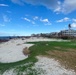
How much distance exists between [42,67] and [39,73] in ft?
6.38

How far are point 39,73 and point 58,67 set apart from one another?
8.98ft

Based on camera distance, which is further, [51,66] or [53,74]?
[51,66]

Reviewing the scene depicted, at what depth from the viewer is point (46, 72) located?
1465cm

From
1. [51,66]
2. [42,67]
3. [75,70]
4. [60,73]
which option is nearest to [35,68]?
[42,67]

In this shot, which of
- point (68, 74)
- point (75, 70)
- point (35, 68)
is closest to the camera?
point (68, 74)

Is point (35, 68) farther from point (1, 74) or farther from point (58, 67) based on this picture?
point (1, 74)

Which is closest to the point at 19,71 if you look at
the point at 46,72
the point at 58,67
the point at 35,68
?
the point at 35,68

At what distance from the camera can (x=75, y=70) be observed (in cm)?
1478

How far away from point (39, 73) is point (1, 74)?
164 inches

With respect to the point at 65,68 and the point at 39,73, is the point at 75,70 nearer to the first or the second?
the point at 65,68

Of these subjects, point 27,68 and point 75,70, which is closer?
point 75,70

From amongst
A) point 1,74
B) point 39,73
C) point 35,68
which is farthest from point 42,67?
point 1,74

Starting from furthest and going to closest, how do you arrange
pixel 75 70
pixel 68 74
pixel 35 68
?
pixel 35 68
pixel 75 70
pixel 68 74

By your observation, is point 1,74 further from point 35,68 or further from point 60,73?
point 60,73
